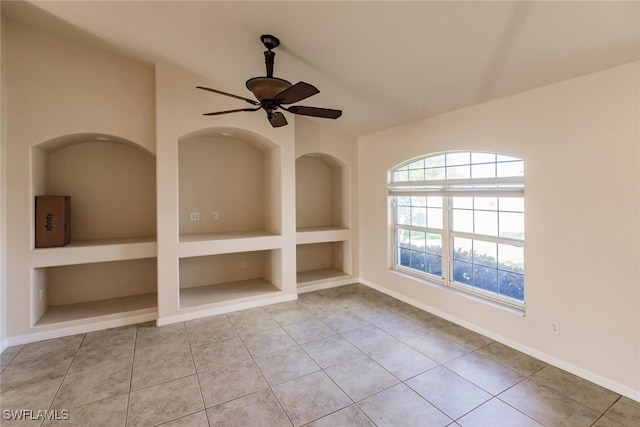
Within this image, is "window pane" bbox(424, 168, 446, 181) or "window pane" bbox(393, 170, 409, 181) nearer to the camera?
"window pane" bbox(424, 168, 446, 181)

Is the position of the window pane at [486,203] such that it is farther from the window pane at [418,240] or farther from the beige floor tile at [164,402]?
the beige floor tile at [164,402]

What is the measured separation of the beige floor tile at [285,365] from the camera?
261 cm

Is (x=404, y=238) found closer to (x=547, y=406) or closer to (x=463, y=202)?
(x=463, y=202)

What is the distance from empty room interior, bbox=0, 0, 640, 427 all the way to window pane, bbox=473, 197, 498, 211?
0.02 m

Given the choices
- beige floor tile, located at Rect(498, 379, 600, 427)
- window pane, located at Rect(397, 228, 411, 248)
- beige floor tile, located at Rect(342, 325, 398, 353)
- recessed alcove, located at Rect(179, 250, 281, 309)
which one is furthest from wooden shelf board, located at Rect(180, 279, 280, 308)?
beige floor tile, located at Rect(498, 379, 600, 427)

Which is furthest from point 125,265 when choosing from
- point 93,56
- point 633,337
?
point 633,337

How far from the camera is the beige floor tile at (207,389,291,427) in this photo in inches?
81.5

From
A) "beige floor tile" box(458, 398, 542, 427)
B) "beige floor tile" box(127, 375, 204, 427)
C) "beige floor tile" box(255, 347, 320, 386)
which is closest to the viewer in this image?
"beige floor tile" box(458, 398, 542, 427)

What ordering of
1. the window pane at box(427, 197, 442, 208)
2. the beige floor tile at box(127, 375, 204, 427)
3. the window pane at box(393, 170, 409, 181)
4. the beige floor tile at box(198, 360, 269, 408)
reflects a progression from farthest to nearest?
1. the window pane at box(393, 170, 409, 181)
2. the window pane at box(427, 197, 442, 208)
3. the beige floor tile at box(198, 360, 269, 408)
4. the beige floor tile at box(127, 375, 204, 427)

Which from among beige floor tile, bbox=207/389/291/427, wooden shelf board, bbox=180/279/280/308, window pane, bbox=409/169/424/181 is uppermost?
window pane, bbox=409/169/424/181

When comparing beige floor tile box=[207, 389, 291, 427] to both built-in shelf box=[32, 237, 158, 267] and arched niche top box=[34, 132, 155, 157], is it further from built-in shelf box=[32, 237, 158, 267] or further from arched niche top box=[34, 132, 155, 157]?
arched niche top box=[34, 132, 155, 157]

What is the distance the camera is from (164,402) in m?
2.29

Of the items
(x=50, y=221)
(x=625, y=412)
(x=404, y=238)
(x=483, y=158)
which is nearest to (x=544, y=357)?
(x=625, y=412)

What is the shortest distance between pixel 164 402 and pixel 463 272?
3.46 meters
